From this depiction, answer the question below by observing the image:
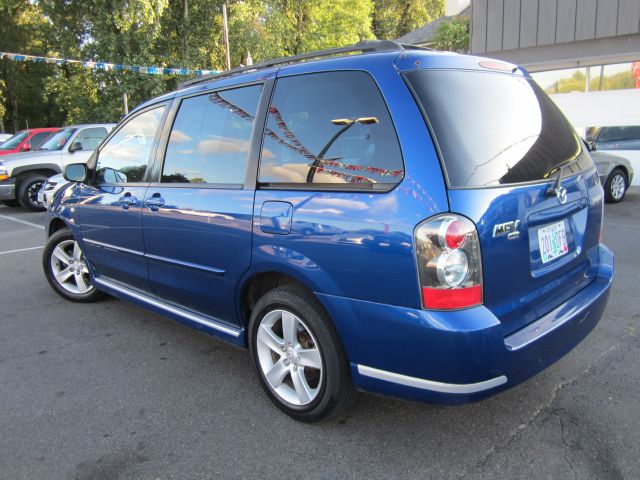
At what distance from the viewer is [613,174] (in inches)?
376

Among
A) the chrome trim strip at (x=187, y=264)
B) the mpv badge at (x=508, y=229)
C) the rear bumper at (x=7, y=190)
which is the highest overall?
the mpv badge at (x=508, y=229)

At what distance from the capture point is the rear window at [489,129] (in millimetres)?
2180

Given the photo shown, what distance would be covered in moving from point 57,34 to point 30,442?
23146mm

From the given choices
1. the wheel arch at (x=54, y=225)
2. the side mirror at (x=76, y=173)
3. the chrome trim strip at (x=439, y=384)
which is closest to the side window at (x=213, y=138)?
Answer: the side mirror at (x=76, y=173)

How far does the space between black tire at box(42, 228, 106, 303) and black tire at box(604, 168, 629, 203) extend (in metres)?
8.97

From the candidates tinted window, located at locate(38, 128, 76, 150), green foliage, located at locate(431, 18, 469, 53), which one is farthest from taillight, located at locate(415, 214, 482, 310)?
green foliage, located at locate(431, 18, 469, 53)

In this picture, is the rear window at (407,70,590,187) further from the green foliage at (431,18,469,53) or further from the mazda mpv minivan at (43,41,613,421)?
the green foliage at (431,18,469,53)

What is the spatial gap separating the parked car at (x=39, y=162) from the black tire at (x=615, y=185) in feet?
35.5

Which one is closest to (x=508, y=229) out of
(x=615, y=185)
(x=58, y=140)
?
(x=615, y=185)

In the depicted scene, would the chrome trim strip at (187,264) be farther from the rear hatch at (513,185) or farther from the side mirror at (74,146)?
the side mirror at (74,146)

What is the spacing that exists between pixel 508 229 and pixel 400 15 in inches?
1605

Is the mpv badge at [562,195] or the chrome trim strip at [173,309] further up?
the mpv badge at [562,195]

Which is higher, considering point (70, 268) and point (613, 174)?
point (613, 174)

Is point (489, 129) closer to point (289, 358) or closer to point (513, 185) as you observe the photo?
point (513, 185)
